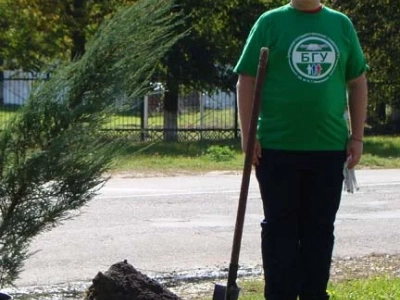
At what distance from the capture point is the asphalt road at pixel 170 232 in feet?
29.5

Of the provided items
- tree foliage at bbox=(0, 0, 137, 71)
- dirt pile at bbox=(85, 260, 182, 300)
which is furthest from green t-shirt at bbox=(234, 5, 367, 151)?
tree foliage at bbox=(0, 0, 137, 71)

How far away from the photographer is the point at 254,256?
951 cm

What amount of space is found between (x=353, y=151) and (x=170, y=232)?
581 centimetres

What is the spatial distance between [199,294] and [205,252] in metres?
2.19

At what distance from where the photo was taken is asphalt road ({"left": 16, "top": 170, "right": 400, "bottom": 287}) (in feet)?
29.5

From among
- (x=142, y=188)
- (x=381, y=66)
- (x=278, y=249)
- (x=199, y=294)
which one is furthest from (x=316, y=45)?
(x=381, y=66)

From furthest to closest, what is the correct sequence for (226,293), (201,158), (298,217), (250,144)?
(201,158) → (298,217) → (226,293) → (250,144)

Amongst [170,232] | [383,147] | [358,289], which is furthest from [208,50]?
[358,289]

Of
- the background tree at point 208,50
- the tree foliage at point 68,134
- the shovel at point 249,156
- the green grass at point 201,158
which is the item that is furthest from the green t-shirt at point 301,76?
the background tree at point 208,50

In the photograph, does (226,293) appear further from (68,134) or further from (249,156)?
(68,134)

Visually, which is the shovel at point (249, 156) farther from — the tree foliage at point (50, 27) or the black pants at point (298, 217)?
the tree foliage at point (50, 27)

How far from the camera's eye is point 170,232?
1091cm

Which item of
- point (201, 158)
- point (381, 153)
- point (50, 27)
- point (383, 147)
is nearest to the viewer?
point (201, 158)

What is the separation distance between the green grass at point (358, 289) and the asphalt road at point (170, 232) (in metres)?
1.19
